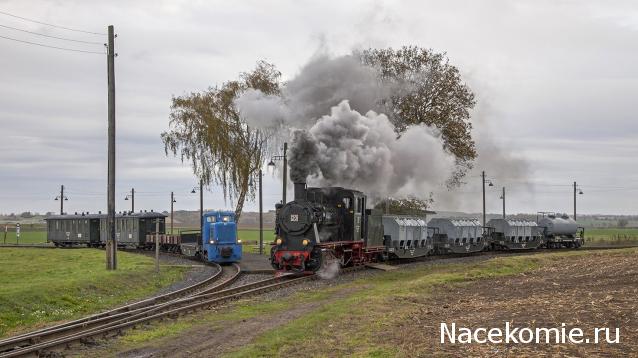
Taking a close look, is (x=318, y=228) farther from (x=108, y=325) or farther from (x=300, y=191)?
(x=108, y=325)

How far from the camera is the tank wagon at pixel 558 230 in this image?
54.3 m

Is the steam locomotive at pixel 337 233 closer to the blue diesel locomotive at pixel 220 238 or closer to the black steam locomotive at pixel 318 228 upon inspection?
the black steam locomotive at pixel 318 228

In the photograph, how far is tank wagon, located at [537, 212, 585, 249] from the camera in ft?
178

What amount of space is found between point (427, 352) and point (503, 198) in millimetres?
68594

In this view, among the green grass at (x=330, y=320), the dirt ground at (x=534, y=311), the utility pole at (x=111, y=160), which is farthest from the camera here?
the utility pole at (x=111, y=160)

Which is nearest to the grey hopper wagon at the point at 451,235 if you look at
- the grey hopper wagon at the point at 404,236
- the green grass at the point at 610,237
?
the grey hopper wagon at the point at 404,236

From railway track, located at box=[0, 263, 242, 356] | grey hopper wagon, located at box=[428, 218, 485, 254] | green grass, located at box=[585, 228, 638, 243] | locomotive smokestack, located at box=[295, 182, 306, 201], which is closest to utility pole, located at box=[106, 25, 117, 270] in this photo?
railway track, located at box=[0, 263, 242, 356]

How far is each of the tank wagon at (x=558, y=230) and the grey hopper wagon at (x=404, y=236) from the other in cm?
1958

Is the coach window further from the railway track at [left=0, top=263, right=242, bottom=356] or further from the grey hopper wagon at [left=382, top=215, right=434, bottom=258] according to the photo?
the grey hopper wagon at [left=382, top=215, right=434, bottom=258]

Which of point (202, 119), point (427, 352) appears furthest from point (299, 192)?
point (202, 119)

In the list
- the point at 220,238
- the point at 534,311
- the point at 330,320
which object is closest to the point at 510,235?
the point at 220,238

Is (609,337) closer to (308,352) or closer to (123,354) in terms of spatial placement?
(308,352)

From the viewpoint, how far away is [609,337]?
430 inches

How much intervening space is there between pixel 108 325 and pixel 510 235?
39.2m
